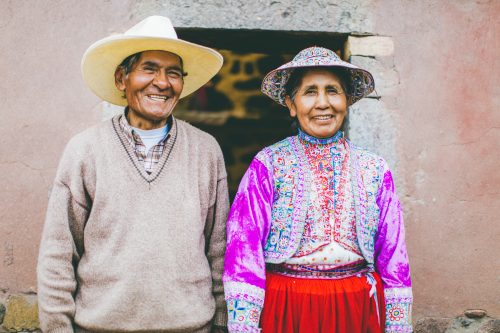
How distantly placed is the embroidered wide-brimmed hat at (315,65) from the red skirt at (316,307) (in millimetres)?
966

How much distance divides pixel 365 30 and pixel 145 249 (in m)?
1.89

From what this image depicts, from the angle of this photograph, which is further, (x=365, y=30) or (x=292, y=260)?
(x=365, y=30)

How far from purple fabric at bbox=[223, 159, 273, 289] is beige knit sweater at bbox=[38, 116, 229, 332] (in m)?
0.14

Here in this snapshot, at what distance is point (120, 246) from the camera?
1975 mm

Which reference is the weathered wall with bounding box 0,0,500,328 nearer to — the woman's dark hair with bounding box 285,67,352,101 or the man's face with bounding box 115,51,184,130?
the woman's dark hair with bounding box 285,67,352,101

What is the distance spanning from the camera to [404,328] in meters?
2.17

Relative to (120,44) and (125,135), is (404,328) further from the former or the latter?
(120,44)

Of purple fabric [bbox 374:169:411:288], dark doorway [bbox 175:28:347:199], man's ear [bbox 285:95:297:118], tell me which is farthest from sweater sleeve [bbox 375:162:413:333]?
dark doorway [bbox 175:28:347:199]

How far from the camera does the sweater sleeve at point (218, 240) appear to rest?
219cm

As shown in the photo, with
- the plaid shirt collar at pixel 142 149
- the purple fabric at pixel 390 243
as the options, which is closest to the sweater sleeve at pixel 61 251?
the plaid shirt collar at pixel 142 149

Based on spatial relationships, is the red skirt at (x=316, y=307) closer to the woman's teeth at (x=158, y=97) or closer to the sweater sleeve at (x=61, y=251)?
the sweater sleeve at (x=61, y=251)

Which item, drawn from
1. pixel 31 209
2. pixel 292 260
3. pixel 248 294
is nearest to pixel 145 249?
pixel 248 294

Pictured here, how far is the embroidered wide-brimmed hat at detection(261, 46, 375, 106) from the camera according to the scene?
2188 millimetres

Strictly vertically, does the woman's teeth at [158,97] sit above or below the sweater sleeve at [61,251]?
above
